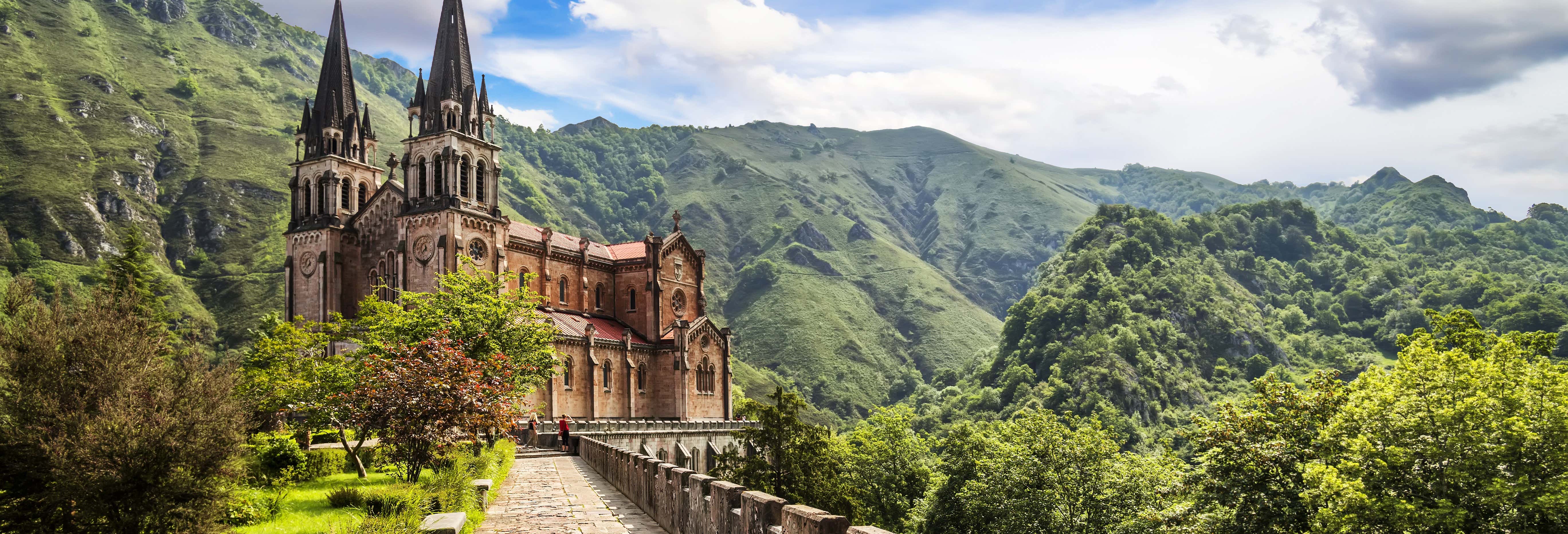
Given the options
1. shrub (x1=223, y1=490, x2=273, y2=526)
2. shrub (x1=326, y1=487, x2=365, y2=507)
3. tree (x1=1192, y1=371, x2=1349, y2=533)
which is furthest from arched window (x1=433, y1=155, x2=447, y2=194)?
tree (x1=1192, y1=371, x2=1349, y2=533)

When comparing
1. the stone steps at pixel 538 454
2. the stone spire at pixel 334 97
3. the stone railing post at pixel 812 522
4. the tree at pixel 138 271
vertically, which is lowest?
the stone steps at pixel 538 454

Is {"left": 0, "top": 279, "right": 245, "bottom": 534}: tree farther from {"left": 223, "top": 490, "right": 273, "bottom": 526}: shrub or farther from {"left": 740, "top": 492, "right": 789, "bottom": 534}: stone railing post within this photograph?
{"left": 740, "top": 492, "right": 789, "bottom": 534}: stone railing post

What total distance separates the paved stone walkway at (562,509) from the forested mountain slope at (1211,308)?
88.8 meters

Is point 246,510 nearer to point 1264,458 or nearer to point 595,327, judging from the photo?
point 1264,458

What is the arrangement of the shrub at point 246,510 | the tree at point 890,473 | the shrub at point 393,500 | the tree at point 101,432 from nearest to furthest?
1. the tree at point 101,432
2. the shrub at point 393,500
3. the shrub at point 246,510
4. the tree at point 890,473

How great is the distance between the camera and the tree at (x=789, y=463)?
Answer: 5091 centimetres

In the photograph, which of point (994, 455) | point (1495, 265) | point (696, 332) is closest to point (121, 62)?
point (696, 332)

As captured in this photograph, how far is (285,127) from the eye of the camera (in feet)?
527

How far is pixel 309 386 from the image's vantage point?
99.3ft

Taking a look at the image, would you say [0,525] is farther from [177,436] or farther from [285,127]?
[285,127]

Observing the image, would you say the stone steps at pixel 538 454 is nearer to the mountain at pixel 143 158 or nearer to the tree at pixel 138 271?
the tree at pixel 138 271

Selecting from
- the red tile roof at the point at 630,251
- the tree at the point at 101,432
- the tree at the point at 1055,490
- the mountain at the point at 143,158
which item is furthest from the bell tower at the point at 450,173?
the tree at the point at 101,432

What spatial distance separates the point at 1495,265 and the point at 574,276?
18039cm

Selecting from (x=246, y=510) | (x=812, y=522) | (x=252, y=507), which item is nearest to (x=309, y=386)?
(x=252, y=507)
